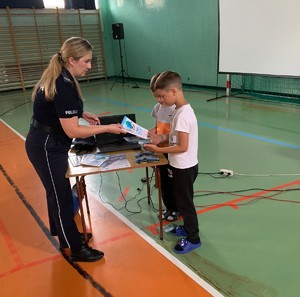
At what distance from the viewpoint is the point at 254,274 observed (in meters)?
2.09

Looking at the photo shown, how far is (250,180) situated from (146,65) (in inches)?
350

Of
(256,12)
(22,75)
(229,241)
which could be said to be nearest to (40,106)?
(229,241)

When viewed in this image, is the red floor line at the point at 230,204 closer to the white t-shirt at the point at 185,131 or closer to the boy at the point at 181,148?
the boy at the point at 181,148

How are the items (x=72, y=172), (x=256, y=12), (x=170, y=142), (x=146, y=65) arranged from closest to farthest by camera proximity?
(x=72, y=172)
(x=170, y=142)
(x=256, y=12)
(x=146, y=65)

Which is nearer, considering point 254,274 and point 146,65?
point 254,274

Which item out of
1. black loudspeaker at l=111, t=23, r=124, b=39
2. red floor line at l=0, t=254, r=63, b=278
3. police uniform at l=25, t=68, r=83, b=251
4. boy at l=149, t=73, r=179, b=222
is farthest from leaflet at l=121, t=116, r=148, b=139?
black loudspeaker at l=111, t=23, r=124, b=39

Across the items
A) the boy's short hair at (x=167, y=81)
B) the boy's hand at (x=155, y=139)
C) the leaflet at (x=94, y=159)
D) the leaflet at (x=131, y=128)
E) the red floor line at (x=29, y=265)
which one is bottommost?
the red floor line at (x=29, y=265)

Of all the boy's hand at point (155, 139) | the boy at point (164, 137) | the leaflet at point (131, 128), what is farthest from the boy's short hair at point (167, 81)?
the boy's hand at point (155, 139)

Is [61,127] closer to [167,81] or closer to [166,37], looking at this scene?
[167,81]

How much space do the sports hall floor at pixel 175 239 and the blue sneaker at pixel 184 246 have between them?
0.14 feet

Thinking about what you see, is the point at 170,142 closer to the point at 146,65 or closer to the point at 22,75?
the point at 146,65

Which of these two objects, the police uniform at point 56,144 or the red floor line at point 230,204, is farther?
the red floor line at point 230,204

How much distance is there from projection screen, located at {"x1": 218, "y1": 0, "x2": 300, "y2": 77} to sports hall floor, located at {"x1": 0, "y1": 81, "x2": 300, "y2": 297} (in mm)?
1975

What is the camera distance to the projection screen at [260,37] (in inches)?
222
